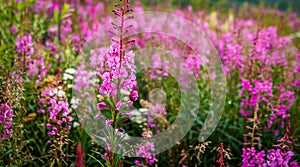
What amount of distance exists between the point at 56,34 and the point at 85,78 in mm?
2105

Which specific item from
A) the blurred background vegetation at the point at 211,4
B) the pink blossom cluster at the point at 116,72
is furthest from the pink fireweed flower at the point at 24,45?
the blurred background vegetation at the point at 211,4

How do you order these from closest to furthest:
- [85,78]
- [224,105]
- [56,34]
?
[85,78] → [224,105] → [56,34]

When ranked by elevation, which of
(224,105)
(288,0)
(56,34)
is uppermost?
(288,0)

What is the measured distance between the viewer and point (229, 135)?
11.1ft

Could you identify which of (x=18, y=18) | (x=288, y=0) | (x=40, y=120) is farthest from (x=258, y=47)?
(x=288, y=0)

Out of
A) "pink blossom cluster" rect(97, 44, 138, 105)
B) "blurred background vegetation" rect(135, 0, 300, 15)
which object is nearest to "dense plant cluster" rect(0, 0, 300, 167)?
"pink blossom cluster" rect(97, 44, 138, 105)

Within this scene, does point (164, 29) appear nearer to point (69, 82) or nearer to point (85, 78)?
point (69, 82)

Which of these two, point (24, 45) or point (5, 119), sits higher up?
point (24, 45)

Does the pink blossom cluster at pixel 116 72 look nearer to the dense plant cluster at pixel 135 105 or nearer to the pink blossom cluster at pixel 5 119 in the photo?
the dense plant cluster at pixel 135 105

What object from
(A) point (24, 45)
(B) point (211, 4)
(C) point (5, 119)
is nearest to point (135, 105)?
(A) point (24, 45)

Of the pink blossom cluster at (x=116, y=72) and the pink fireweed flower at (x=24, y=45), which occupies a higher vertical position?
the pink fireweed flower at (x=24, y=45)

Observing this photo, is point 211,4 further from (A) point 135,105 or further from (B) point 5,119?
(B) point 5,119

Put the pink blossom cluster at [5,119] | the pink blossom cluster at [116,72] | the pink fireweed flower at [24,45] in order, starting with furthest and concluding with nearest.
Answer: the pink fireweed flower at [24,45] → the pink blossom cluster at [5,119] → the pink blossom cluster at [116,72]

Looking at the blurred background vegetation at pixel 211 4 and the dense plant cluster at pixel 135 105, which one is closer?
the dense plant cluster at pixel 135 105
